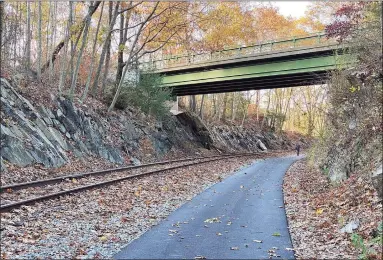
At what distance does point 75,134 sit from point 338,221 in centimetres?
1255

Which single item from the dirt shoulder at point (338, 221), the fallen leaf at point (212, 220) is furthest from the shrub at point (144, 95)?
the fallen leaf at point (212, 220)

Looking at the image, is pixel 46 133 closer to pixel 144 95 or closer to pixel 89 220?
pixel 89 220

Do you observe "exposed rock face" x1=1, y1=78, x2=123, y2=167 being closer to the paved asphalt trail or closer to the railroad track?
the railroad track

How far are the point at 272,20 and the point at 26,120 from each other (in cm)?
3327

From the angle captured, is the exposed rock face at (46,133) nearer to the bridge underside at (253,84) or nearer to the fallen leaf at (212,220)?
the fallen leaf at (212,220)

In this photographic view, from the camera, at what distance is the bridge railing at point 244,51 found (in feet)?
67.0

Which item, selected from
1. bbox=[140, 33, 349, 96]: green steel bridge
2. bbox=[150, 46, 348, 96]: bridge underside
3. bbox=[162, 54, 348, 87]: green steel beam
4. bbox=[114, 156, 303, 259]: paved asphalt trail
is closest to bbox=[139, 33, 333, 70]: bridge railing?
bbox=[140, 33, 349, 96]: green steel bridge

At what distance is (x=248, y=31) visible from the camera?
1415 inches

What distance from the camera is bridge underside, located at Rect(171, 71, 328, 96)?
23.5 metres

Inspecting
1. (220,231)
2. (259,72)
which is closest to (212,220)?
(220,231)

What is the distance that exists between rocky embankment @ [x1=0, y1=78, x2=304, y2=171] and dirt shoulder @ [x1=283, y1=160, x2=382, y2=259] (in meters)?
8.50

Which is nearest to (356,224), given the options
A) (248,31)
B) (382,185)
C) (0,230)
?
(382,185)

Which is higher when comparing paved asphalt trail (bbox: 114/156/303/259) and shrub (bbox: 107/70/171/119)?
shrub (bbox: 107/70/171/119)

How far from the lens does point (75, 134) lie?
1636 cm
